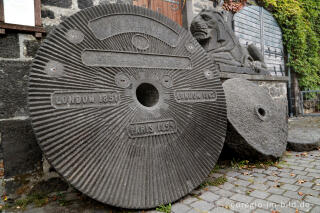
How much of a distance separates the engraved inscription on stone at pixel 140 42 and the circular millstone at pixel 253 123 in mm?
1169

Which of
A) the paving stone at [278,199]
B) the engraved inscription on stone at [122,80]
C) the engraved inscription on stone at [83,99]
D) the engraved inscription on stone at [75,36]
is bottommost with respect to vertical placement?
the paving stone at [278,199]

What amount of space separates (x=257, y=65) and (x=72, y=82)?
364cm

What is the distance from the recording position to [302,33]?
6.53m

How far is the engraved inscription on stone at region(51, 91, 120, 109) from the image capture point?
134 cm

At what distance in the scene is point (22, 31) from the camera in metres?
1.85

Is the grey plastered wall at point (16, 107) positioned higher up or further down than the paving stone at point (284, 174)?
higher up

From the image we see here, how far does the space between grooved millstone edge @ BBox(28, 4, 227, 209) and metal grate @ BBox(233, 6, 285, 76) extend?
408 cm

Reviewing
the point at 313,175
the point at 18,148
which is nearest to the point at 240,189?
the point at 313,175

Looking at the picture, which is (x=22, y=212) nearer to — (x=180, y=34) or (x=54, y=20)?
(x=54, y=20)

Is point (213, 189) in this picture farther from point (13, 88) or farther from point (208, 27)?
point (208, 27)

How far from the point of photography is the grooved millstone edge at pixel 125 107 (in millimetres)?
1309

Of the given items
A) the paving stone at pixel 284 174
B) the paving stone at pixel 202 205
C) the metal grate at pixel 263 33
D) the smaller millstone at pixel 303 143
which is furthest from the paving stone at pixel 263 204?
the metal grate at pixel 263 33

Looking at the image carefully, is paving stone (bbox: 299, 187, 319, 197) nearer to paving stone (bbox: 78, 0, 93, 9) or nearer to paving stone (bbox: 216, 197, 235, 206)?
paving stone (bbox: 216, 197, 235, 206)

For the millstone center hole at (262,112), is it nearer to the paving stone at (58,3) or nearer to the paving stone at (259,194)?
the paving stone at (259,194)
